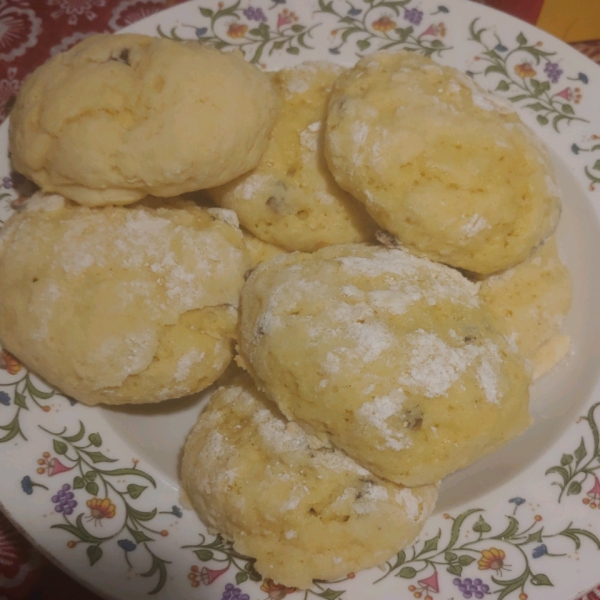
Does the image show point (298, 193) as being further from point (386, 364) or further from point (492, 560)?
point (492, 560)

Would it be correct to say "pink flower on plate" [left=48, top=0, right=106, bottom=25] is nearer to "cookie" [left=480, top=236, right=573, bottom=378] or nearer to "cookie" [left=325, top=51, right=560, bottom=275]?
"cookie" [left=325, top=51, right=560, bottom=275]

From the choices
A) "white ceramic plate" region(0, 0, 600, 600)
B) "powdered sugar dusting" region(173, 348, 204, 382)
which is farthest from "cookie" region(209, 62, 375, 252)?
"white ceramic plate" region(0, 0, 600, 600)

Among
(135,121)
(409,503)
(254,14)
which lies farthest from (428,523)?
(254,14)

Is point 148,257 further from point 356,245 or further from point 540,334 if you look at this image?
point 540,334

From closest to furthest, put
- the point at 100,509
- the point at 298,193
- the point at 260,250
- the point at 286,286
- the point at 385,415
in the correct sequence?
the point at 385,415
the point at 286,286
the point at 100,509
the point at 298,193
the point at 260,250

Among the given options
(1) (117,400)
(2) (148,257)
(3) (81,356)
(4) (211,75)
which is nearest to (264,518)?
(1) (117,400)

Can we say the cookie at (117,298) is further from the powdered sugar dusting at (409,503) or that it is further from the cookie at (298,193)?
the powdered sugar dusting at (409,503)
